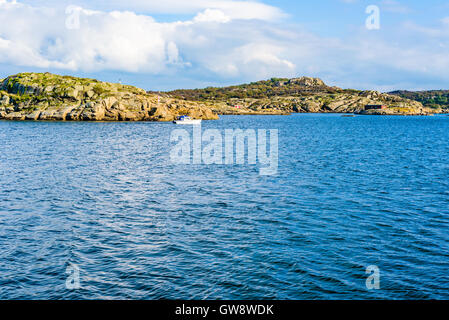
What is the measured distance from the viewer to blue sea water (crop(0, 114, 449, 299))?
770 inches

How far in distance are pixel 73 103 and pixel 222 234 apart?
169m

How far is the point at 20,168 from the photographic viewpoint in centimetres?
5238

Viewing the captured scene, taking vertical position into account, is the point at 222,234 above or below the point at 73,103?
below

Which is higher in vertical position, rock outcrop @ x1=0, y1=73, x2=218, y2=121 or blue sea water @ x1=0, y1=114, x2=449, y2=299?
rock outcrop @ x1=0, y1=73, x2=218, y2=121

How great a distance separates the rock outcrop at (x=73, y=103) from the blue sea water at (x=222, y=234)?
13027cm

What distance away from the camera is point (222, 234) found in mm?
26938

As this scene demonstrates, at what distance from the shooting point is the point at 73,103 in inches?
7028

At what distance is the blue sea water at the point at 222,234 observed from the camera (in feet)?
64.2

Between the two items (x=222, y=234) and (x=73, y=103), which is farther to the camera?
(x=73, y=103)

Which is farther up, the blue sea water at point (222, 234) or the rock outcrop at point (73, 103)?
the rock outcrop at point (73, 103)

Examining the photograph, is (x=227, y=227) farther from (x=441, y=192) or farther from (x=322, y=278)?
(x=441, y=192)

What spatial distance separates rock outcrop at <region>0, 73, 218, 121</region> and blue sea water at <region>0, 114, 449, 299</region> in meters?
130
